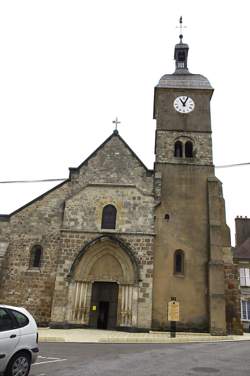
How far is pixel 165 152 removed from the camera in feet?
69.9

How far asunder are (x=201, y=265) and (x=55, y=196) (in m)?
9.14

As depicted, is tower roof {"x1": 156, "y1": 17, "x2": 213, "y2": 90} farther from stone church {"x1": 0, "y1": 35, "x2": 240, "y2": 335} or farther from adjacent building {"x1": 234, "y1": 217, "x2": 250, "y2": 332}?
adjacent building {"x1": 234, "y1": 217, "x2": 250, "y2": 332}

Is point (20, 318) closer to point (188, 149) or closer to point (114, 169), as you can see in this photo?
point (114, 169)

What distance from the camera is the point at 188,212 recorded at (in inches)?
761

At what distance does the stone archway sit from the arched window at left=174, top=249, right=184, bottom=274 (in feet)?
7.66

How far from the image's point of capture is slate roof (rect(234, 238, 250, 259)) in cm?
2888

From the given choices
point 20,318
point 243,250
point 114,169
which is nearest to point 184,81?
point 114,169

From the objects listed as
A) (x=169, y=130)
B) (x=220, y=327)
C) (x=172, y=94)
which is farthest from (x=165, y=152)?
(x=220, y=327)

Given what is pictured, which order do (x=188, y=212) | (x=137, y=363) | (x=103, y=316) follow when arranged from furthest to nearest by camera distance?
(x=188, y=212), (x=103, y=316), (x=137, y=363)

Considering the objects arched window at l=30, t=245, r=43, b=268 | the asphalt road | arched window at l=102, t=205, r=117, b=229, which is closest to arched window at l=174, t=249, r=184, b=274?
arched window at l=102, t=205, r=117, b=229

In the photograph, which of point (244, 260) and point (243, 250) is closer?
point (244, 260)

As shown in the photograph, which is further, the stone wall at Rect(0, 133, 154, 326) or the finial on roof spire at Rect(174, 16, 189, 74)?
the finial on roof spire at Rect(174, 16, 189, 74)

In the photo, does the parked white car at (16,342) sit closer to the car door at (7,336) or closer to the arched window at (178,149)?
the car door at (7,336)

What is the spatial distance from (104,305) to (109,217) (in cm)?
474
